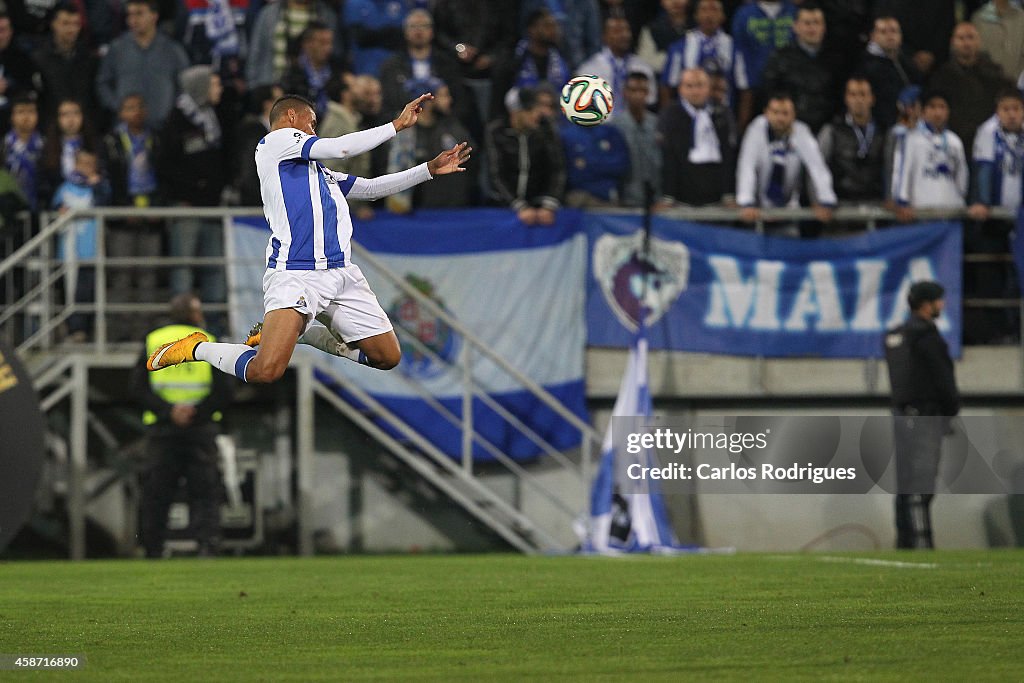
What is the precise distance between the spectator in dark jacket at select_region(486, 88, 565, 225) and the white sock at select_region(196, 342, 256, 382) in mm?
6006

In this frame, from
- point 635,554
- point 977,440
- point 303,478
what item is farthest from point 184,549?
point 977,440

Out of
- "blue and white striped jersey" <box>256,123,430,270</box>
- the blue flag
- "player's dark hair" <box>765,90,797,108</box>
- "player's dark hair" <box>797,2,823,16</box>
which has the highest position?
"player's dark hair" <box>797,2,823,16</box>

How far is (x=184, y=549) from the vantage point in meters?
15.8

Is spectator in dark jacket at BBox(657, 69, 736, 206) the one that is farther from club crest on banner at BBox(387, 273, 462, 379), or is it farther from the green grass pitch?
the green grass pitch

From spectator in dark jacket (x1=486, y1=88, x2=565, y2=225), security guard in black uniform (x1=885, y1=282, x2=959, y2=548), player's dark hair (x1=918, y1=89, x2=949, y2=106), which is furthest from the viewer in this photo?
player's dark hair (x1=918, y1=89, x2=949, y2=106)

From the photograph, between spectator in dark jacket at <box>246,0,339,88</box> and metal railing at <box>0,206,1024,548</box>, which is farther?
spectator in dark jacket at <box>246,0,339,88</box>

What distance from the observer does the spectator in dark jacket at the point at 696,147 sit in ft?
52.7

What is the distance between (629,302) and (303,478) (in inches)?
138

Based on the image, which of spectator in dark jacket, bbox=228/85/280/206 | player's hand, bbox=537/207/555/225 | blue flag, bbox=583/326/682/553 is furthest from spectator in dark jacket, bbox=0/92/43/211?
blue flag, bbox=583/326/682/553

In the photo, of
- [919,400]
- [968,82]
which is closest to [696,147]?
[968,82]

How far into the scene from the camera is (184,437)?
14.7 m

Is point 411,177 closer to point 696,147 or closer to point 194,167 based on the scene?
→ point 194,167

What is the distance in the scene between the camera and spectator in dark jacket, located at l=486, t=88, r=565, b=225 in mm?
15609

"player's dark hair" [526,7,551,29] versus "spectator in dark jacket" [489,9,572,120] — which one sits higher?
"player's dark hair" [526,7,551,29]
